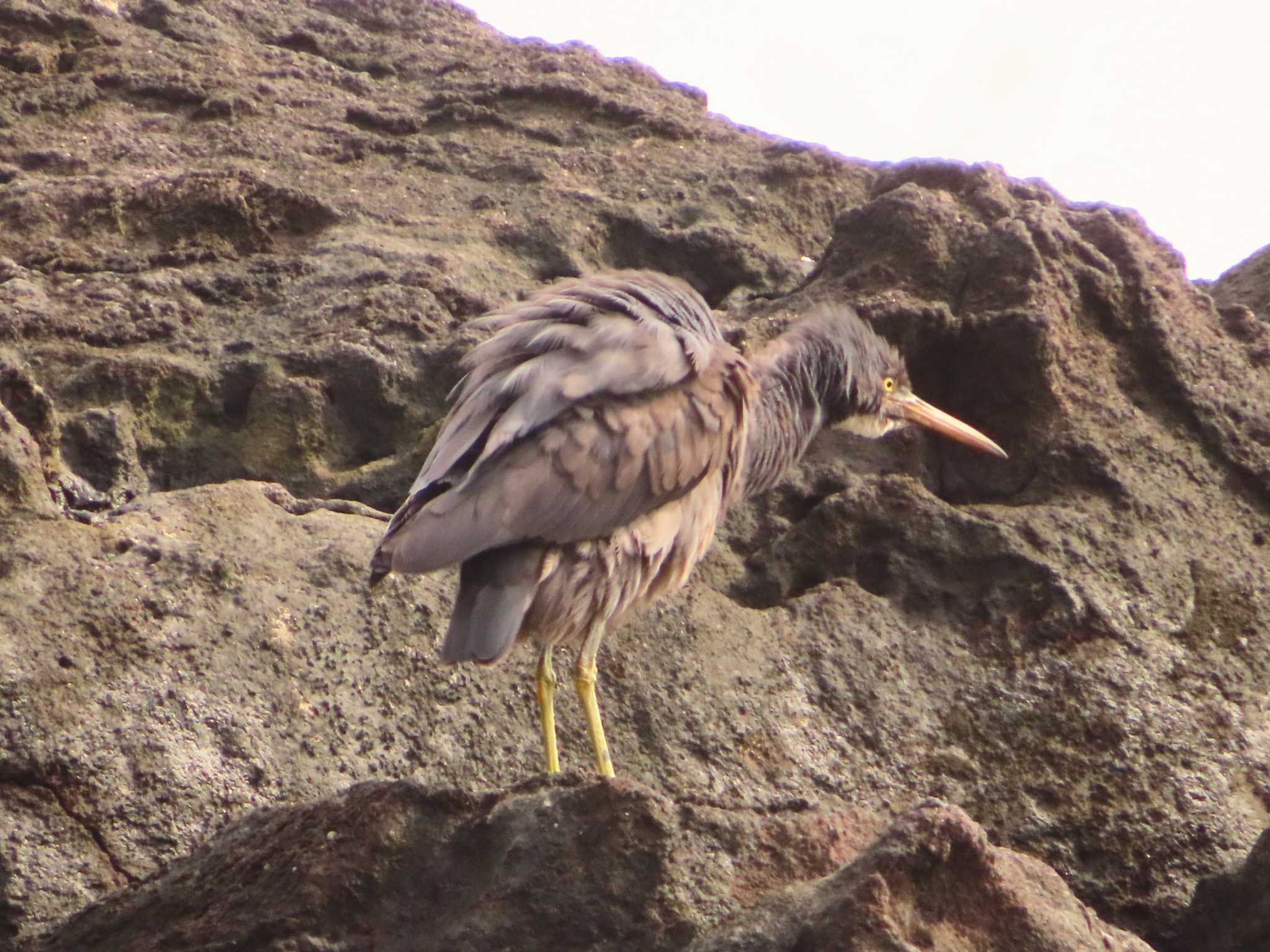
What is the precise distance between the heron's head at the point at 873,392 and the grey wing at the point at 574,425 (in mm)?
596

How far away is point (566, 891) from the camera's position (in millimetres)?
2891

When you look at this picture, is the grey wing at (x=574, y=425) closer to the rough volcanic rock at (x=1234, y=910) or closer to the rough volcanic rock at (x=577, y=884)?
the rough volcanic rock at (x=577, y=884)

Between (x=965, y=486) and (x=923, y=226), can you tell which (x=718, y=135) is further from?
(x=965, y=486)

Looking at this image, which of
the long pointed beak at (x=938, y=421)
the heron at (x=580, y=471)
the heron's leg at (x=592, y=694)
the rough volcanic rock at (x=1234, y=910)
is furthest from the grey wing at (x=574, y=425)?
the rough volcanic rock at (x=1234, y=910)

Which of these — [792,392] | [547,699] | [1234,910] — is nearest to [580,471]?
[547,699]

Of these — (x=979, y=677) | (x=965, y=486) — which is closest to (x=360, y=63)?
(x=965, y=486)

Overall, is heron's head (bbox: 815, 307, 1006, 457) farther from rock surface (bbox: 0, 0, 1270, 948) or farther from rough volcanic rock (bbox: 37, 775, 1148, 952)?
→ rough volcanic rock (bbox: 37, 775, 1148, 952)

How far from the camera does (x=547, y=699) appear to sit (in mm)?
A: 4266

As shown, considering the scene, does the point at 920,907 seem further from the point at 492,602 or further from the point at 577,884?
the point at 492,602

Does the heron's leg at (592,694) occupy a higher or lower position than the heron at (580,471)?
lower

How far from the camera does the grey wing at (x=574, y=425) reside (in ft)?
12.8

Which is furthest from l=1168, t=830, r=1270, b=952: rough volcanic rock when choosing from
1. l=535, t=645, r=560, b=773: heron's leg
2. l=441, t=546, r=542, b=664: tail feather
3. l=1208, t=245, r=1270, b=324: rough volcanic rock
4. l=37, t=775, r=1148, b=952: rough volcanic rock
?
l=1208, t=245, r=1270, b=324: rough volcanic rock

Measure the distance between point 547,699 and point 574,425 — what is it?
0.75 metres

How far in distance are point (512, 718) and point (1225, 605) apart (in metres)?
2.23
